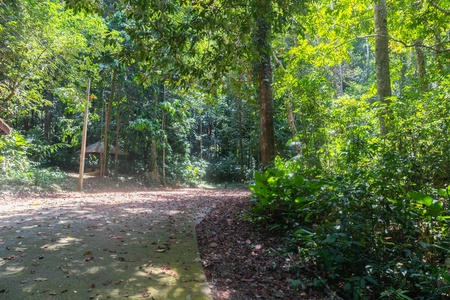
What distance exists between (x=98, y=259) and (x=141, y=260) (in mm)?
525

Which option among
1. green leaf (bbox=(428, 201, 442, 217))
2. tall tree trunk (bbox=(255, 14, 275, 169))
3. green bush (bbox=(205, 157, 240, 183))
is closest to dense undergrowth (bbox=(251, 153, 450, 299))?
green leaf (bbox=(428, 201, 442, 217))

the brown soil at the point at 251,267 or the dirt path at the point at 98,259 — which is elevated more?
the dirt path at the point at 98,259

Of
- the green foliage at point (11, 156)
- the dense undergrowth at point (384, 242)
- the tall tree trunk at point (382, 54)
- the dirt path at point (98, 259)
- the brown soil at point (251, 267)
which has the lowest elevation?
the brown soil at point (251, 267)

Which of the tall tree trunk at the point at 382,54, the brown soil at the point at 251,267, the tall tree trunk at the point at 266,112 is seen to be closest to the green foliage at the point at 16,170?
the brown soil at the point at 251,267

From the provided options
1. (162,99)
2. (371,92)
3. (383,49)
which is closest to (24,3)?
(162,99)

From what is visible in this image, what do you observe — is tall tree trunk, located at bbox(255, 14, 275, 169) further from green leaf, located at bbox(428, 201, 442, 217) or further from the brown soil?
green leaf, located at bbox(428, 201, 442, 217)

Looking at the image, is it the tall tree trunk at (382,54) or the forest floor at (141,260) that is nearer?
the forest floor at (141,260)

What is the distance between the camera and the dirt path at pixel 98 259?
2.47 meters

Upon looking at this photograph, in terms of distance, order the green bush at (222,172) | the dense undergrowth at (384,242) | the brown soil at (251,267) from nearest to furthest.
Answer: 1. the dense undergrowth at (384,242)
2. the brown soil at (251,267)
3. the green bush at (222,172)

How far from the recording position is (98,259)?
320cm

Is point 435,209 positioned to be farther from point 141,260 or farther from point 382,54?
point 382,54

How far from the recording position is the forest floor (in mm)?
2535

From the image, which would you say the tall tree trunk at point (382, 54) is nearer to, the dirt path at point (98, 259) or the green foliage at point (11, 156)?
the dirt path at point (98, 259)

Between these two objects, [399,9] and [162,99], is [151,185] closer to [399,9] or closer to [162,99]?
[162,99]
